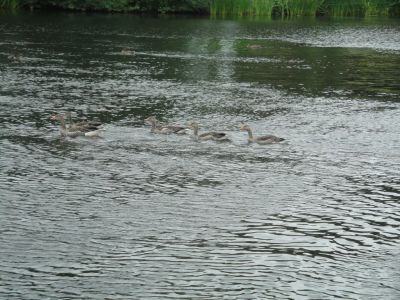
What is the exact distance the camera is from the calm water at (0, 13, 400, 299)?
41.0 ft

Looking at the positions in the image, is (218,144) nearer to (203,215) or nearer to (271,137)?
(271,137)

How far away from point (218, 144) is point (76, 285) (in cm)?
985

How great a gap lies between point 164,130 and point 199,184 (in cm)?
486

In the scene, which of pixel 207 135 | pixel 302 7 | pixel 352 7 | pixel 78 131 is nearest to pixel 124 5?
pixel 302 7

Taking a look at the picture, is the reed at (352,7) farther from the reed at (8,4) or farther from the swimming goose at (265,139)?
the swimming goose at (265,139)

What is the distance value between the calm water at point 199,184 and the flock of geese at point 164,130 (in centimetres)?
26

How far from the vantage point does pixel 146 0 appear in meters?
68.8

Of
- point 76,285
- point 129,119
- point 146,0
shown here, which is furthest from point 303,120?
point 146,0

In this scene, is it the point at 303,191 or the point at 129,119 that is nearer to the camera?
the point at 303,191

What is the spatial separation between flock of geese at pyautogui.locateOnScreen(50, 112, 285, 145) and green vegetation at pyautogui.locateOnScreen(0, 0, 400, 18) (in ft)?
145

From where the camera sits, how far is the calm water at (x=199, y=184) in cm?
1251

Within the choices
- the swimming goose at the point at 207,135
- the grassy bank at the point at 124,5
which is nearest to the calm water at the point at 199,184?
the swimming goose at the point at 207,135

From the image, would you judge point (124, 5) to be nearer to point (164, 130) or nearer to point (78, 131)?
point (164, 130)

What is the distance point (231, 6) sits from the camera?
65875 millimetres
